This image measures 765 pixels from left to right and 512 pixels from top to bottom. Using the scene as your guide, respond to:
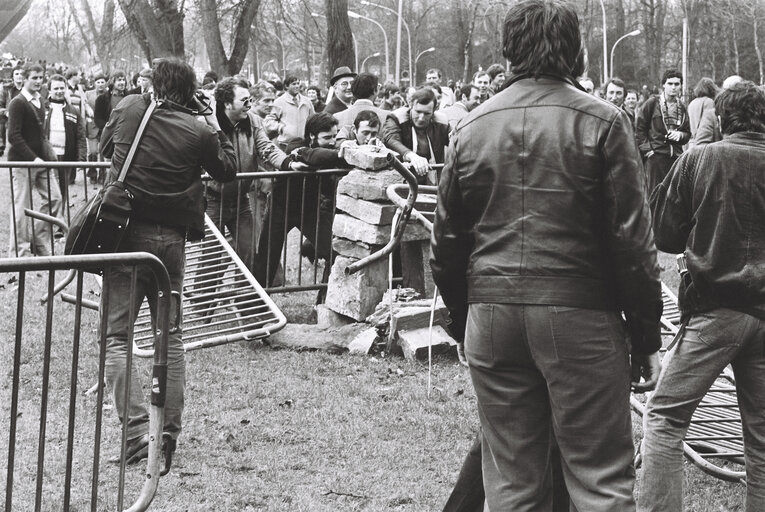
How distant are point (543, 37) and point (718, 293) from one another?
1.38m

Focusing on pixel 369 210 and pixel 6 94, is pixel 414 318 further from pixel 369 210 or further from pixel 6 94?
pixel 6 94

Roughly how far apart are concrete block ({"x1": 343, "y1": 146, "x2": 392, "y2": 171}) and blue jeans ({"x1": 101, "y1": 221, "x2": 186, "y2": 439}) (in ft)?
9.40

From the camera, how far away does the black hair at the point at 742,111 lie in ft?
13.0

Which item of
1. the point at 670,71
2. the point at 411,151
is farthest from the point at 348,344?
the point at 670,71

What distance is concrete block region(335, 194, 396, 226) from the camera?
7.77m

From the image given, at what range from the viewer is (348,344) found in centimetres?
746

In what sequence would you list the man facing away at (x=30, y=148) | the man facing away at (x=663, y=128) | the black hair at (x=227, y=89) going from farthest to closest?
the man facing away at (x=663, y=128) → the man facing away at (x=30, y=148) → the black hair at (x=227, y=89)

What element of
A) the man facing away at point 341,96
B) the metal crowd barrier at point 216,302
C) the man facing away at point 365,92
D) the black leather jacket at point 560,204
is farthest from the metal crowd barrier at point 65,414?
the man facing away at point 341,96

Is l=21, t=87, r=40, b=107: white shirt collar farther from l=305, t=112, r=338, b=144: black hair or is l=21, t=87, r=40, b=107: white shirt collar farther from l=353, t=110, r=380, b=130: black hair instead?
l=353, t=110, r=380, b=130: black hair

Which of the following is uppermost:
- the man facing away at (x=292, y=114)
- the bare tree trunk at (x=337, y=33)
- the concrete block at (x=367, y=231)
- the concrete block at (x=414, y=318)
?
the bare tree trunk at (x=337, y=33)

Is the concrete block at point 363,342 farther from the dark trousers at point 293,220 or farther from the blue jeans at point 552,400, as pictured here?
the blue jeans at point 552,400

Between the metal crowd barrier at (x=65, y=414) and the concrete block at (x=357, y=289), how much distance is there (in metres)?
1.85

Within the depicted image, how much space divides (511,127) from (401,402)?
336cm

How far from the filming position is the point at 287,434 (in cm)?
562
